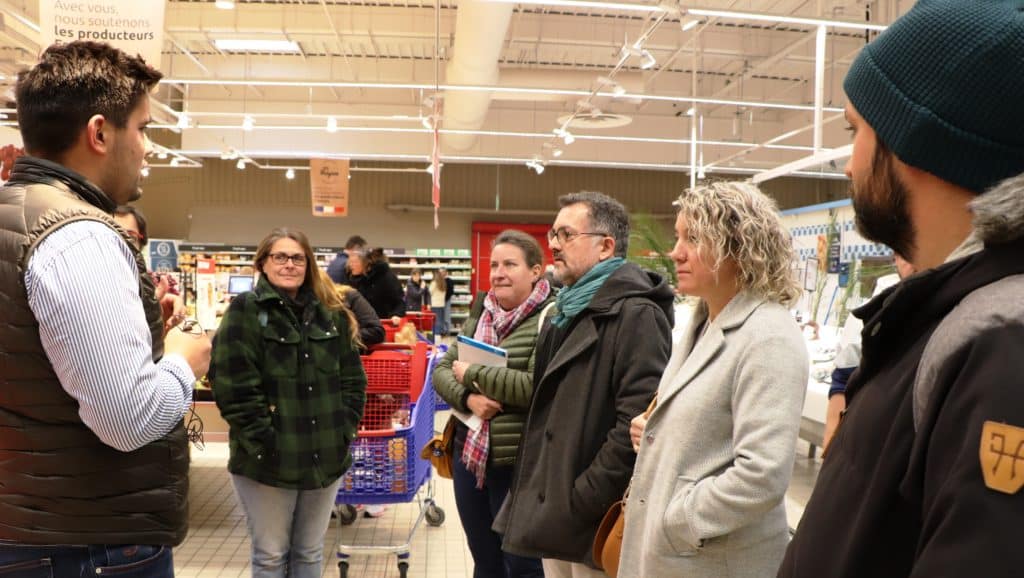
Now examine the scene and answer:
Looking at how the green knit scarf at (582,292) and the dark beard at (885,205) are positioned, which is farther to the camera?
the green knit scarf at (582,292)

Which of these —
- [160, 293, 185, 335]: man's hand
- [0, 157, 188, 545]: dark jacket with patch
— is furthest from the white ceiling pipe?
[0, 157, 188, 545]: dark jacket with patch

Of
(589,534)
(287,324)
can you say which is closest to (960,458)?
(589,534)

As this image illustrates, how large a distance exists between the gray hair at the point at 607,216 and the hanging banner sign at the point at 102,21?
5.95 feet

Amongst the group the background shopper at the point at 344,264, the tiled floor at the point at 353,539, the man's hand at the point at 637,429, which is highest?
the background shopper at the point at 344,264

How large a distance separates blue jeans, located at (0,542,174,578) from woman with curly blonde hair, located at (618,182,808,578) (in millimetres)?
1202

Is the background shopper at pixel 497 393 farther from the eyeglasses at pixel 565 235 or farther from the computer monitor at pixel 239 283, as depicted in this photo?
the computer monitor at pixel 239 283

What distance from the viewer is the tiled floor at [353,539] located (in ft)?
14.5

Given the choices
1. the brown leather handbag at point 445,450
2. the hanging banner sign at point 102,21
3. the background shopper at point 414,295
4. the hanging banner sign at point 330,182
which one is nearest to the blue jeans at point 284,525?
the brown leather handbag at point 445,450

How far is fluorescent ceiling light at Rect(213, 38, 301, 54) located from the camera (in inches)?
516

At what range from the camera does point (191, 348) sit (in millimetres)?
1752

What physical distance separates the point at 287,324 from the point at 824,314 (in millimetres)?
4664

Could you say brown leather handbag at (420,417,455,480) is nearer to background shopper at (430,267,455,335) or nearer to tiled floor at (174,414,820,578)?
tiled floor at (174,414,820,578)

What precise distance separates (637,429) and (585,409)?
13.3 inches

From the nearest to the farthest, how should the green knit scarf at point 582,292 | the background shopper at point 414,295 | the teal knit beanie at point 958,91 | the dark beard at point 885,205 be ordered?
the teal knit beanie at point 958,91 → the dark beard at point 885,205 → the green knit scarf at point 582,292 → the background shopper at point 414,295
